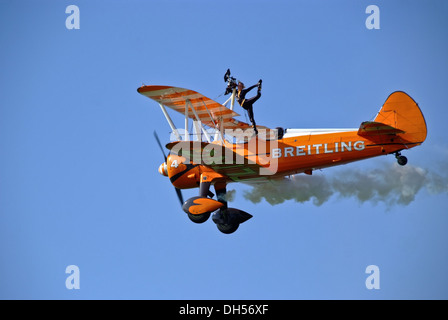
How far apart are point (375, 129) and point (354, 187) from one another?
9.72 feet

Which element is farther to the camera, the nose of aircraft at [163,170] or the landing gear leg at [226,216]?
the nose of aircraft at [163,170]

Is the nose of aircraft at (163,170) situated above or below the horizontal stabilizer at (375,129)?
below

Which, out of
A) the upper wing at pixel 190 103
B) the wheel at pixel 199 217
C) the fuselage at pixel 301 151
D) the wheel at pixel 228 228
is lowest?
the wheel at pixel 228 228

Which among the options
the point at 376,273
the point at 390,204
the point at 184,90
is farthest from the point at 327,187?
the point at 184,90

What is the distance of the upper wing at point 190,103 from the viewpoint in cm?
2097

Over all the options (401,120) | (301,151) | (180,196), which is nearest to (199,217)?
(180,196)

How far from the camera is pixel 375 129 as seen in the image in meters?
20.1

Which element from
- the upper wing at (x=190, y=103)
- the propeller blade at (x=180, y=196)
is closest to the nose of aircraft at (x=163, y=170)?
the propeller blade at (x=180, y=196)

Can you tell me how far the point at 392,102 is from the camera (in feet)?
65.6

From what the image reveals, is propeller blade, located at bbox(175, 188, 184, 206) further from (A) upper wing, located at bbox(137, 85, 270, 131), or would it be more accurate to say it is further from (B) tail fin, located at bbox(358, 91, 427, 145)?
(B) tail fin, located at bbox(358, 91, 427, 145)

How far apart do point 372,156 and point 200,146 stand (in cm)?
458

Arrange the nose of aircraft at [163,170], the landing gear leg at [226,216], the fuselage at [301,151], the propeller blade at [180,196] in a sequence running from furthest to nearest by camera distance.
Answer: the nose of aircraft at [163,170], the propeller blade at [180,196], the landing gear leg at [226,216], the fuselage at [301,151]

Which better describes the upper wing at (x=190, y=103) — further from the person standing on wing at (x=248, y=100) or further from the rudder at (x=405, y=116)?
the rudder at (x=405, y=116)
